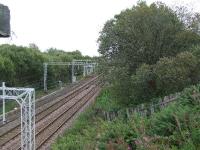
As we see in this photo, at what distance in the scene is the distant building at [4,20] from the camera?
4.23 meters

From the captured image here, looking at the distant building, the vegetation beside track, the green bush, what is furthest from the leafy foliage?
the distant building

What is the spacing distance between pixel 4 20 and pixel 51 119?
119 feet

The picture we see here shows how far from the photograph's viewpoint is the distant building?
423cm

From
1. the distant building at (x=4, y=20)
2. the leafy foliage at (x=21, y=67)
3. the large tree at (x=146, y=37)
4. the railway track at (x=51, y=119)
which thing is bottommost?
the railway track at (x=51, y=119)

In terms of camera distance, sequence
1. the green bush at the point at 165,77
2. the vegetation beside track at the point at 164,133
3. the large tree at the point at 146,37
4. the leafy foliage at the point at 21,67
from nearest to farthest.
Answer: the vegetation beside track at the point at 164,133
the green bush at the point at 165,77
the large tree at the point at 146,37
the leafy foliage at the point at 21,67

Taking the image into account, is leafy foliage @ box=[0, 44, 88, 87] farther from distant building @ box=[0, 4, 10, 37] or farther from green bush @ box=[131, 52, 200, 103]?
distant building @ box=[0, 4, 10, 37]

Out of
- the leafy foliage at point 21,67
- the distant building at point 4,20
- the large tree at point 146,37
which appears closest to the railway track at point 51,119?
the large tree at point 146,37

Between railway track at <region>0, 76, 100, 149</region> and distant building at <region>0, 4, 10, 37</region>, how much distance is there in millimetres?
25084

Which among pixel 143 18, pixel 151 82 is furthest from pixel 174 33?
pixel 151 82

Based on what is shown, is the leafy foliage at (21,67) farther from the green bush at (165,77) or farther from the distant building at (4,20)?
the distant building at (4,20)

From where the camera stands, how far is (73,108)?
4741 cm

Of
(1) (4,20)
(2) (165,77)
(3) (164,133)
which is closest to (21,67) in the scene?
(2) (165,77)

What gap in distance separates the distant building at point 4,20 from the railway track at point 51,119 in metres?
25.1

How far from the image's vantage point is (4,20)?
4270 millimetres
